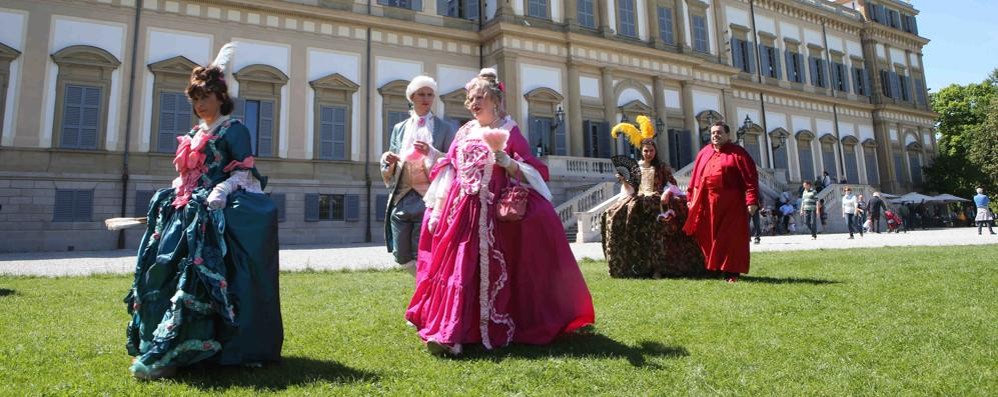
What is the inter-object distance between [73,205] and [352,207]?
7.38m

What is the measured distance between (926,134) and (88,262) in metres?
43.0

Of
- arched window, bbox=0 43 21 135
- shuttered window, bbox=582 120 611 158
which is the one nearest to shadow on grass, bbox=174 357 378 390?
arched window, bbox=0 43 21 135

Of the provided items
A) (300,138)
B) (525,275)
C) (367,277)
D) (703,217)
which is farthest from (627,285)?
(300,138)

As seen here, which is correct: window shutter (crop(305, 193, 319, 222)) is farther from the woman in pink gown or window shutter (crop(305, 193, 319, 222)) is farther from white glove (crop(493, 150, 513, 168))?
white glove (crop(493, 150, 513, 168))

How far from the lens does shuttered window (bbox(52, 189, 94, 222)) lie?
1553 cm

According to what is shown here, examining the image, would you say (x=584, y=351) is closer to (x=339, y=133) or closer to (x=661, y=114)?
(x=339, y=133)

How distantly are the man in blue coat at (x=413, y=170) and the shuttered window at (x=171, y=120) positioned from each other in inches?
596

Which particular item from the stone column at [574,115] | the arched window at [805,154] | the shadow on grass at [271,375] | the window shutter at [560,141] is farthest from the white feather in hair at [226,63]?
the arched window at [805,154]

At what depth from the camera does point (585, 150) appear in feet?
74.8

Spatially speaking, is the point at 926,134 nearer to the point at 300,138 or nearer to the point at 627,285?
the point at 300,138

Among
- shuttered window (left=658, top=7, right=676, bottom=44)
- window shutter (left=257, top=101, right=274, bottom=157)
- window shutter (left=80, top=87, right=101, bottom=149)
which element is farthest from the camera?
shuttered window (left=658, top=7, right=676, bottom=44)

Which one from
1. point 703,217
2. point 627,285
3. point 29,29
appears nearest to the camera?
point 627,285

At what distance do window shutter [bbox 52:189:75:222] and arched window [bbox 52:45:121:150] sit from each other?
1262 millimetres

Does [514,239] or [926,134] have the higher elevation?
[926,134]
